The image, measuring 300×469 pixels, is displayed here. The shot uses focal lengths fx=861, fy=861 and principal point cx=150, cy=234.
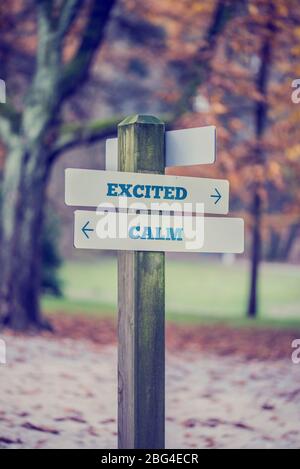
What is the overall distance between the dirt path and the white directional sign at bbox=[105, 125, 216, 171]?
2761 millimetres

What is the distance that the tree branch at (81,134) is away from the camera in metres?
13.9

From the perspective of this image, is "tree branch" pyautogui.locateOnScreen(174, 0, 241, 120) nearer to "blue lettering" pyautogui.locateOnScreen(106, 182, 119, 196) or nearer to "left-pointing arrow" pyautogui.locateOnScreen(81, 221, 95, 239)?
"blue lettering" pyautogui.locateOnScreen(106, 182, 119, 196)

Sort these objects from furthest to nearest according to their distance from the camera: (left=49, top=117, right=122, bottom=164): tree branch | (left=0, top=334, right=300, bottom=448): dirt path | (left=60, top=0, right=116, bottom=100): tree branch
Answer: (left=60, top=0, right=116, bottom=100): tree branch < (left=49, top=117, right=122, bottom=164): tree branch < (left=0, top=334, right=300, bottom=448): dirt path

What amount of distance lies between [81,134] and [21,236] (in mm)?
1951

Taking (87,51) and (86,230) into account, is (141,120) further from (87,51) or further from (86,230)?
(87,51)

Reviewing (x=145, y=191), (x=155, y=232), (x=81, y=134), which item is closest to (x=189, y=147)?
(x=145, y=191)

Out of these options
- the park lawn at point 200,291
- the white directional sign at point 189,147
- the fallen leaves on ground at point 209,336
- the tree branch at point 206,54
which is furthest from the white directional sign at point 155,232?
the park lawn at point 200,291

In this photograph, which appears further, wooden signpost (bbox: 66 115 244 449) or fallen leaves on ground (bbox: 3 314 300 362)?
fallen leaves on ground (bbox: 3 314 300 362)

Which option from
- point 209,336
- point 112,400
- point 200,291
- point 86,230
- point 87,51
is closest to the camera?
point 86,230

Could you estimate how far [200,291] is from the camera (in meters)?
31.0

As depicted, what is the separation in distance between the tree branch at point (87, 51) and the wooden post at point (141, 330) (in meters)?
9.04

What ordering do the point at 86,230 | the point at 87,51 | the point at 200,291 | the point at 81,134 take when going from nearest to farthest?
the point at 86,230 < the point at 81,134 < the point at 87,51 < the point at 200,291

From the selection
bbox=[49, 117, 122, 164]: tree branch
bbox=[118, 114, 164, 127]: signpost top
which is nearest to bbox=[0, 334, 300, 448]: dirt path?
bbox=[118, 114, 164, 127]: signpost top

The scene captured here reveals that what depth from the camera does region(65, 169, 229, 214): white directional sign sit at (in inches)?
196
